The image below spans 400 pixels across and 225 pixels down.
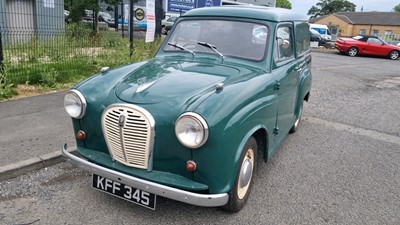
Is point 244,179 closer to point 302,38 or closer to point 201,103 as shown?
point 201,103

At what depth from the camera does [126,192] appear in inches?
109

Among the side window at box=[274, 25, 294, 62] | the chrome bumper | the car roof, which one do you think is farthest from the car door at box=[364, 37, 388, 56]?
the chrome bumper

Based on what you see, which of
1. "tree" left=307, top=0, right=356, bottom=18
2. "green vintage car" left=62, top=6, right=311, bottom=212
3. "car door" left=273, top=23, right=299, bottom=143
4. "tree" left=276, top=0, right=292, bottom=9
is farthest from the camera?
"tree" left=307, top=0, right=356, bottom=18

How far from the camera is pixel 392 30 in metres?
52.8

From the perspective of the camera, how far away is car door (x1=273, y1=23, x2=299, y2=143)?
3666 millimetres

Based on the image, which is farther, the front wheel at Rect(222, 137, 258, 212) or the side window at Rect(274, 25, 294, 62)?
the side window at Rect(274, 25, 294, 62)

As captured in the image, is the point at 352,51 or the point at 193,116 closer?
the point at 193,116

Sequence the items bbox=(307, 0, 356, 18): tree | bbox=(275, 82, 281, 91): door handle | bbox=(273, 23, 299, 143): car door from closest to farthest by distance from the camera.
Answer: bbox=(275, 82, 281, 91): door handle, bbox=(273, 23, 299, 143): car door, bbox=(307, 0, 356, 18): tree

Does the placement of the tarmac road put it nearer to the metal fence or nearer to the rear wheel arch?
the metal fence

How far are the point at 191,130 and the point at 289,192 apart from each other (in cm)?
159

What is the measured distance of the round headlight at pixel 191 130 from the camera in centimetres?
240

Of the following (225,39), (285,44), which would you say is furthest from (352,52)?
(225,39)

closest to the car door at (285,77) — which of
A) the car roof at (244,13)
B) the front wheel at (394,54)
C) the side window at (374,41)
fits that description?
the car roof at (244,13)

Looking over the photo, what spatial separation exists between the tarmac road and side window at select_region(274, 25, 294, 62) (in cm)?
131
